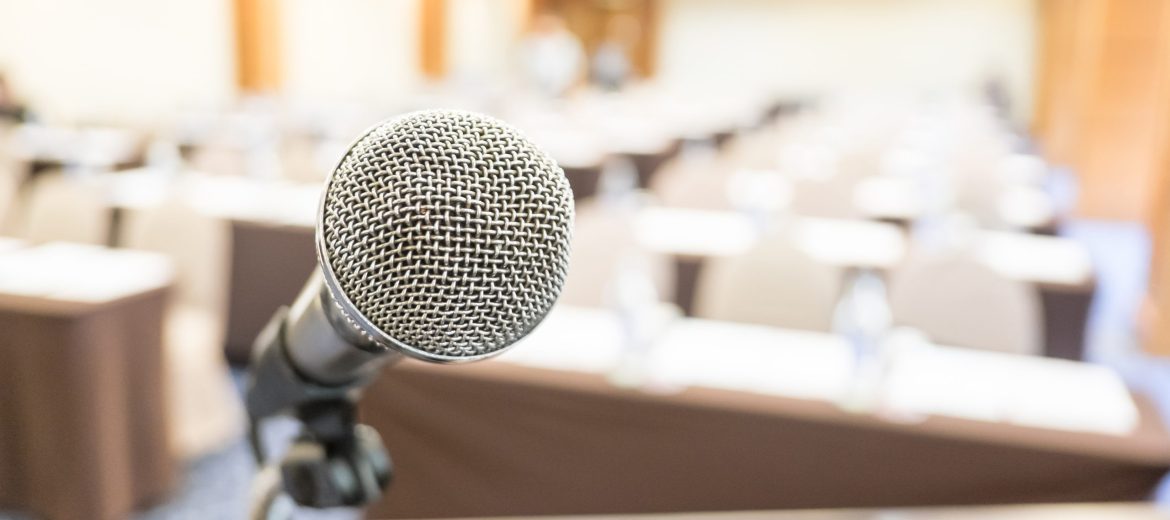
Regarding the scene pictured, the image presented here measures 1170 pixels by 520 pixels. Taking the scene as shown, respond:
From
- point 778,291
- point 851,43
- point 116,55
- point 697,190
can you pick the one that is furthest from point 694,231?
point 851,43

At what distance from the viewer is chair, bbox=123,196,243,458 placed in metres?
2.92

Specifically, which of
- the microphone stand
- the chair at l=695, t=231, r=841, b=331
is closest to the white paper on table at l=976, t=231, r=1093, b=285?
the chair at l=695, t=231, r=841, b=331

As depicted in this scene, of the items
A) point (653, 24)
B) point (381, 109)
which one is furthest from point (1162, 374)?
point (653, 24)

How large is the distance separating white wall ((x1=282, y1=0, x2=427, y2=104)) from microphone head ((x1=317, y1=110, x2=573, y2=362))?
9491mm

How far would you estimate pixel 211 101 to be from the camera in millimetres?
8555

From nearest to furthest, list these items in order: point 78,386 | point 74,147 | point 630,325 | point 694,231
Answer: point 630,325 < point 78,386 < point 694,231 < point 74,147

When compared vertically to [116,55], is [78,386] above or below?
below

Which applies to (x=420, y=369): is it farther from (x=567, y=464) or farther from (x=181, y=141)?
(x=181, y=141)

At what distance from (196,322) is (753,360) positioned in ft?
6.28

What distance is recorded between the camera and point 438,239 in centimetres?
54

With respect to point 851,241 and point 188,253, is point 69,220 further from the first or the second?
point 851,241

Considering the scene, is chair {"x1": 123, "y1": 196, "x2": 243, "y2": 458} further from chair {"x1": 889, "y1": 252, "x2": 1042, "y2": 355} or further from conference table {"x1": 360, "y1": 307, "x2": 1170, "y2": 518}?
chair {"x1": 889, "y1": 252, "x2": 1042, "y2": 355}

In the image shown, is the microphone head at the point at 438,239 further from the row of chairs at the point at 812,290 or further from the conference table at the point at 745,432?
the row of chairs at the point at 812,290

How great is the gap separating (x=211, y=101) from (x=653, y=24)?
11200 mm
